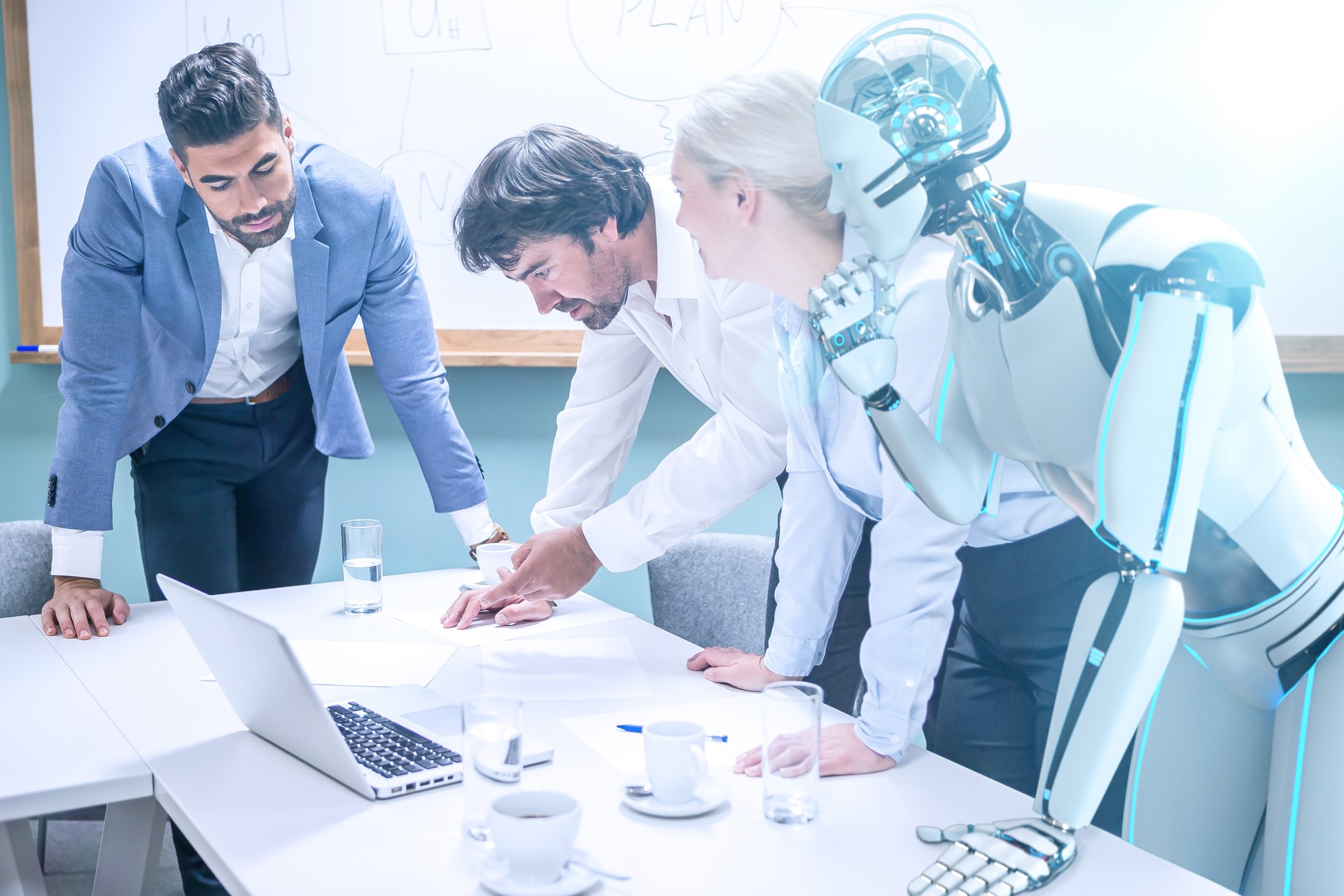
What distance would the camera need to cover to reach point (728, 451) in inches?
60.0

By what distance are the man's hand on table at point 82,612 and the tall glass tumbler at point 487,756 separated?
0.83 m

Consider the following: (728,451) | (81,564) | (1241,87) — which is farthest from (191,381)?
(1241,87)

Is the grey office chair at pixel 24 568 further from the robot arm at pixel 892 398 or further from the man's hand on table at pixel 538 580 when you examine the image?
the robot arm at pixel 892 398

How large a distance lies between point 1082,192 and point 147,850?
131 cm

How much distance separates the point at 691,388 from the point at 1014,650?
0.79 meters

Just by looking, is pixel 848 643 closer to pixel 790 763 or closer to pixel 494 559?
pixel 494 559

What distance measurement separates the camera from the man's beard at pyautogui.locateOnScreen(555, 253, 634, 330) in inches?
64.9

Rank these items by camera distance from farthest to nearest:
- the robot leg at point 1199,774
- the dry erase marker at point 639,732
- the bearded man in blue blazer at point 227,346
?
the bearded man in blue blazer at point 227,346 < the dry erase marker at point 639,732 < the robot leg at point 1199,774

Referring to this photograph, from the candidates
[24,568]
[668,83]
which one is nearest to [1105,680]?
[24,568]

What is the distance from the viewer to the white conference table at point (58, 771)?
0.95 metres

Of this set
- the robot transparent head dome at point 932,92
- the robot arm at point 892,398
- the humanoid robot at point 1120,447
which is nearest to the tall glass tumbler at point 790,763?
the humanoid robot at point 1120,447

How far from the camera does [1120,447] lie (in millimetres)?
739

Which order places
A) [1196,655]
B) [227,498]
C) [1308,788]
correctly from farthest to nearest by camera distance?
1. [227,498]
2. [1196,655]
3. [1308,788]

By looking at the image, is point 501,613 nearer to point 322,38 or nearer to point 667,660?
point 667,660
